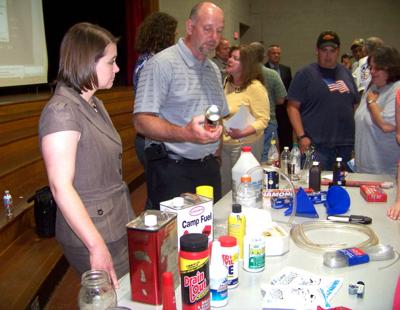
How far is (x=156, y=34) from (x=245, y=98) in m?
0.81

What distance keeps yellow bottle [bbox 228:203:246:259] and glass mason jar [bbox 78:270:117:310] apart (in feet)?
1.46

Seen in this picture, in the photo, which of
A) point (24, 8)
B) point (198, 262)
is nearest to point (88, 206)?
point (198, 262)

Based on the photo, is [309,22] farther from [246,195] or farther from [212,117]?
[212,117]

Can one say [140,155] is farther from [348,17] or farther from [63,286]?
[348,17]

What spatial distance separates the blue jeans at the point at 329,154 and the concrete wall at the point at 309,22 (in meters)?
5.03

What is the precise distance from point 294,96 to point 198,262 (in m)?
2.44

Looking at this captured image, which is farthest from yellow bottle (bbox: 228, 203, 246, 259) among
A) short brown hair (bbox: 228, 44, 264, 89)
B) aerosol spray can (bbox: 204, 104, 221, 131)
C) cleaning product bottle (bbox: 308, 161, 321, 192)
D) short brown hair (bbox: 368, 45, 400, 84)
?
short brown hair (bbox: 228, 44, 264, 89)

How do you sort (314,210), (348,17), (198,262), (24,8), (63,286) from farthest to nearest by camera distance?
(348,17)
(24,8)
(63,286)
(314,210)
(198,262)

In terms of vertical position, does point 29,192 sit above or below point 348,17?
below

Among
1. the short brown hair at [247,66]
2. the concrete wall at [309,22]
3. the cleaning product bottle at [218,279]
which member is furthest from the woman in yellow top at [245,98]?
the concrete wall at [309,22]

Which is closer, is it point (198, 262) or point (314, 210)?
point (198, 262)

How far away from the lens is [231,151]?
Result: 3.12 meters

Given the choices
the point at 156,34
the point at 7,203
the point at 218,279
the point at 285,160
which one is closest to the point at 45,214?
the point at 7,203

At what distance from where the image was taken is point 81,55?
136cm
